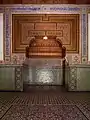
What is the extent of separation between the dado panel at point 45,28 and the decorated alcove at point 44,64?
5.43 feet

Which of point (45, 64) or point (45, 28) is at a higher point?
point (45, 28)

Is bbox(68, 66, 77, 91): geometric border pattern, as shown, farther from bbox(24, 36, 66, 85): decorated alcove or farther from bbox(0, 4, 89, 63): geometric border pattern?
bbox(24, 36, 66, 85): decorated alcove

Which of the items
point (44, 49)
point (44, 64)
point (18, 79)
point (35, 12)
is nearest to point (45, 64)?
point (44, 64)

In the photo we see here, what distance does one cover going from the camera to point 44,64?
7.75m

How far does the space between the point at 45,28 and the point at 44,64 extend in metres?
2.13

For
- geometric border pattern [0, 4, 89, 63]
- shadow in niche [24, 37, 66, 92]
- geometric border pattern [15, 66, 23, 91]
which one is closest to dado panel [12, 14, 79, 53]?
geometric border pattern [0, 4, 89, 63]

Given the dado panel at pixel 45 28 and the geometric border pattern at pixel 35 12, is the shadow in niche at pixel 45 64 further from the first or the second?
the geometric border pattern at pixel 35 12

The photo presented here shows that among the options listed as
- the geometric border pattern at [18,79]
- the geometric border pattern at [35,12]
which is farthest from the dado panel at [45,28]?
the geometric border pattern at [18,79]

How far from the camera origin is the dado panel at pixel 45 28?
576 centimetres

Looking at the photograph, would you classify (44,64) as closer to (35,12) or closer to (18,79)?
(18,79)

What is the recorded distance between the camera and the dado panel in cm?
576

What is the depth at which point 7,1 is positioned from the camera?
5723 mm

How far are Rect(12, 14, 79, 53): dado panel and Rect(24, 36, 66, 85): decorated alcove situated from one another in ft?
5.43

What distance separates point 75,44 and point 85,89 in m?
→ 0.99
